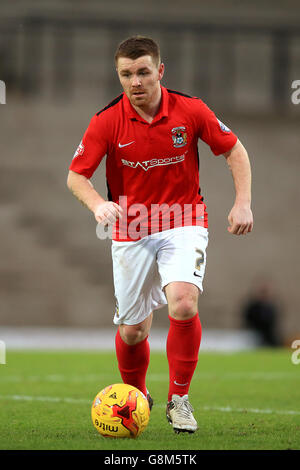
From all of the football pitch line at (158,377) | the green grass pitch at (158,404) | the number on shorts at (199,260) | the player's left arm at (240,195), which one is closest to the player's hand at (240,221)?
the player's left arm at (240,195)

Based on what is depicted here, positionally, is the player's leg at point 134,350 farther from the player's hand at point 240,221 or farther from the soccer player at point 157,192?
the player's hand at point 240,221

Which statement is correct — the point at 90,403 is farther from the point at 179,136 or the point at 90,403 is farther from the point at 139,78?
the point at 139,78

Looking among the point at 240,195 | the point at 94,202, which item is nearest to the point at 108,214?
the point at 94,202

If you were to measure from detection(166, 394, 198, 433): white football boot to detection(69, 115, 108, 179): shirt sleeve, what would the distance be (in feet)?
5.41

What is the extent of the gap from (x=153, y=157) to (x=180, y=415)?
68.6 inches

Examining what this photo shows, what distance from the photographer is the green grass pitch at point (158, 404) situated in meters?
5.24

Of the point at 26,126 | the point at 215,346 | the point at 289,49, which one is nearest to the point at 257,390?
the point at 215,346

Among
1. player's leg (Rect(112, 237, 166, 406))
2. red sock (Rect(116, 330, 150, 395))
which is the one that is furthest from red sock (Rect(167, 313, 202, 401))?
red sock (Rect(116, 330, 150, 395))

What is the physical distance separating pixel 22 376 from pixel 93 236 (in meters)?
9.93

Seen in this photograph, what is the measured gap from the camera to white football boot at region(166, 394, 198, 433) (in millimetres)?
5590

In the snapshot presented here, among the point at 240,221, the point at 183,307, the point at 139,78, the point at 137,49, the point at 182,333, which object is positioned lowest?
the point at 182,333

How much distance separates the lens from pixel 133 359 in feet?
20.9

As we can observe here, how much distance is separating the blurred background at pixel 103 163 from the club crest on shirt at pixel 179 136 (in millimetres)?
12558

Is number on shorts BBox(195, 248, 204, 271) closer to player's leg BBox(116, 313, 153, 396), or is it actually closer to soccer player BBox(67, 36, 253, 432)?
soccer player BBox(67, 36, 253, 432)
